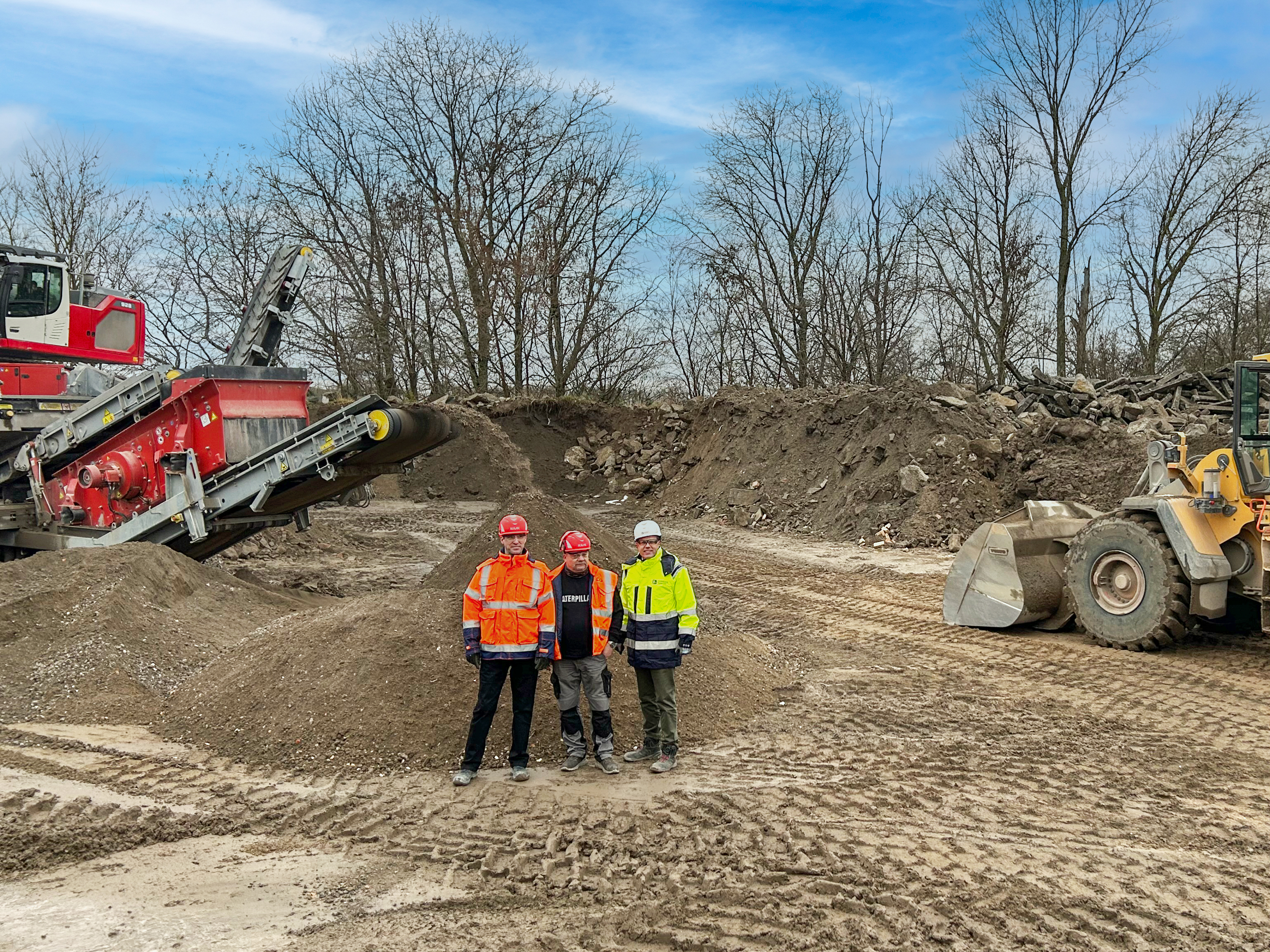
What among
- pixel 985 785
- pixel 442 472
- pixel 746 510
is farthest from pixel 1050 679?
pixel 442 472

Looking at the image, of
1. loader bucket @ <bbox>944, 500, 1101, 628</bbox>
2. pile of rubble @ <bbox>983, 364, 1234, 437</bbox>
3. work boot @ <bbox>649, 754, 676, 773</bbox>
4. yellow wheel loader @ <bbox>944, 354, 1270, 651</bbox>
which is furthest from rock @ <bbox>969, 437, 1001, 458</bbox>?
work boot @ <bbox>649, 754, 676, 773</bbox>

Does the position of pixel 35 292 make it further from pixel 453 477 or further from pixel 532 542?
pixel 453 477

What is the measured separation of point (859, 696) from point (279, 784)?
412 cm

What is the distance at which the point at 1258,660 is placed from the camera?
8.38 metres

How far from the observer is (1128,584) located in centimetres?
887

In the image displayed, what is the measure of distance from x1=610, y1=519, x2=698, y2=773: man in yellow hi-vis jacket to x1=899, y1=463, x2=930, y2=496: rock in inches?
469

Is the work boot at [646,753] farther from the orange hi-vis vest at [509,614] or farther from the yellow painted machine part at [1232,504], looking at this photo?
the yellow painted machine part at [1232,504]

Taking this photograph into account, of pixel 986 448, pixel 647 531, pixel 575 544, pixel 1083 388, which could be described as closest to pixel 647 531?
pixel 647 531

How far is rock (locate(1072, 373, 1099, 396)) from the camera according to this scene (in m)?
20.6

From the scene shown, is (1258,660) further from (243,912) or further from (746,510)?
(746,510)

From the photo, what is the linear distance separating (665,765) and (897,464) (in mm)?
13049

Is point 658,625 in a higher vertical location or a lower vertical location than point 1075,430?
lower

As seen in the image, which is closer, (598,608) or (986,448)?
(598,608)

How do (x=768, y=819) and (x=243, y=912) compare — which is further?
(x=768, y=819)
